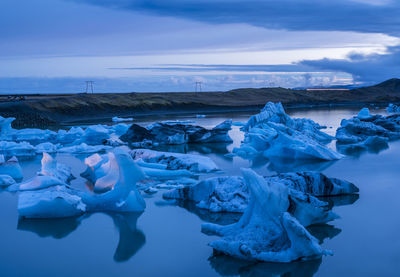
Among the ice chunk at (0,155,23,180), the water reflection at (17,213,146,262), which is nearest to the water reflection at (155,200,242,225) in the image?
the water reflection at (17,213,146,262)

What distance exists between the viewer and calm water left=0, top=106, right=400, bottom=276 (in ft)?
13.5

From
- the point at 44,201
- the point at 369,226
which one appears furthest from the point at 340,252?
the point at 44,201

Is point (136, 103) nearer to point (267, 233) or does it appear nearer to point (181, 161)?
point (181, 161)

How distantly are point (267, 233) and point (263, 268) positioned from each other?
1.31 ft

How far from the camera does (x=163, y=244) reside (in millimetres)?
4812

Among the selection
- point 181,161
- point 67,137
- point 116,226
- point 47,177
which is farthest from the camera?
point 67,137

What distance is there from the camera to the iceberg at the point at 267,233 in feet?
13.2

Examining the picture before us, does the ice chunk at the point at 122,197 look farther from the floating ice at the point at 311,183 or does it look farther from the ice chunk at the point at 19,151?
the ice chunk at the point at 19,151

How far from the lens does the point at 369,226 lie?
537 centimetres

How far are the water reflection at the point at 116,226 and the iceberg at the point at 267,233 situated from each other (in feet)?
2.97

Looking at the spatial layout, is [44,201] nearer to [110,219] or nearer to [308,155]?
[110,219]

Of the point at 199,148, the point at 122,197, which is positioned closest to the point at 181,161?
the point at 122,197

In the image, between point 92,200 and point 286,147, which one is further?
point 286,147

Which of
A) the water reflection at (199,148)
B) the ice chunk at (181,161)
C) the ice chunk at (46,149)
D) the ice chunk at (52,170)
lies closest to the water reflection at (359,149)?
the water reflection at (199,148)
